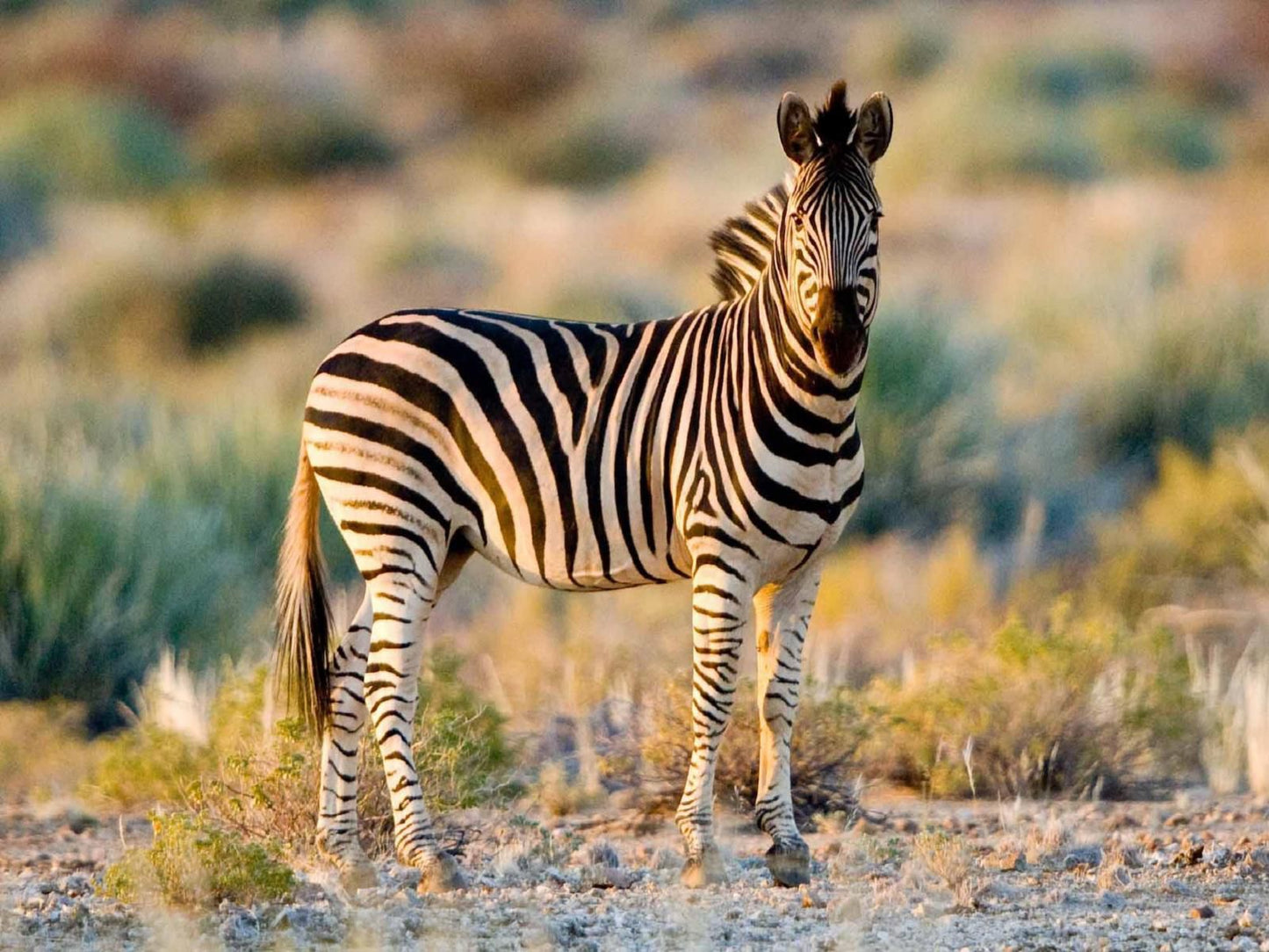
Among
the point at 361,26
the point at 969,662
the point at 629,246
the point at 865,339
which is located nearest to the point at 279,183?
the point at 629,246

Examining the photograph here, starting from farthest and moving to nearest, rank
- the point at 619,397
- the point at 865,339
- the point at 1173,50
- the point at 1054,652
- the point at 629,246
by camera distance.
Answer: the point at 1173,50 < the point at 629,246 < the point at 1054,652 < the point at 619,397 < the point at 865,339

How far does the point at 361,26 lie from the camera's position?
53.8m

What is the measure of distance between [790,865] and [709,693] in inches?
26.5

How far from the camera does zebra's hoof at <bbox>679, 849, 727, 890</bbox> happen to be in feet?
22.1

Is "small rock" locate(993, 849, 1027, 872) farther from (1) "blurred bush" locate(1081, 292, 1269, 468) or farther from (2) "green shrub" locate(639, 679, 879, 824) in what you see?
(1) "blurred bush" locate(1081, 292, 1269, 468)

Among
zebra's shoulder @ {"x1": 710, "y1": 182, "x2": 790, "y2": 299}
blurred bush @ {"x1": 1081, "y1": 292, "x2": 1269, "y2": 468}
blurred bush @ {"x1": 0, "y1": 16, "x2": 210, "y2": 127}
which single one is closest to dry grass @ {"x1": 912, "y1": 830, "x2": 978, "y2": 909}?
zebra's shoulder @ {"x1": 710, "y1": 182, "x2": 790, "y2": 299}

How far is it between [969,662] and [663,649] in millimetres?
2515

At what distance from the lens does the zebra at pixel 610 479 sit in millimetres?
6543

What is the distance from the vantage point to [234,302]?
902 inches

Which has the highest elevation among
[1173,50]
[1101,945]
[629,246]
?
[1173,50]

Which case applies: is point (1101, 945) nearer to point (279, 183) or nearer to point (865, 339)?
point (865, 339)

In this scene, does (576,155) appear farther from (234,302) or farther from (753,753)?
(753,753)

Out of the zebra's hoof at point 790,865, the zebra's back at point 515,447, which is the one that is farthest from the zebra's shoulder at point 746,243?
the zebra's hoof at point 790,865

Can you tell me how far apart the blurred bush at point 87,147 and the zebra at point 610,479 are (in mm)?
25647
